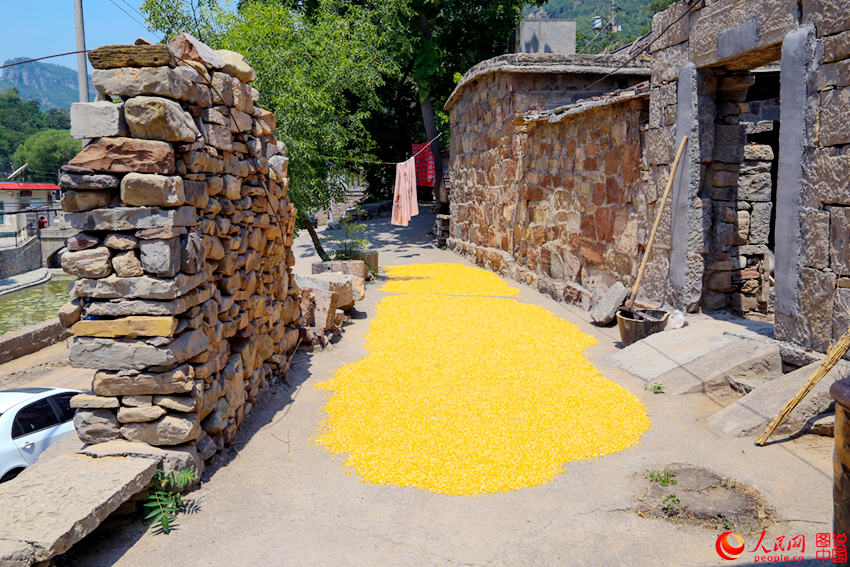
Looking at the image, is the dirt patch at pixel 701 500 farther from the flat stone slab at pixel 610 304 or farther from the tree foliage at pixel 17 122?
the tree foliage at pixel 17 122

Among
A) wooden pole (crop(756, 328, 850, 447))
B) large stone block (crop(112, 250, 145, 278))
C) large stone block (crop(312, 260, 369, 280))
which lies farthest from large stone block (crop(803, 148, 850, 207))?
large stone block (crop(312, 260, 369, 280))

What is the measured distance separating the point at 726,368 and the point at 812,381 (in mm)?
1198

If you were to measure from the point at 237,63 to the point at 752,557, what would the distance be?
5.01m

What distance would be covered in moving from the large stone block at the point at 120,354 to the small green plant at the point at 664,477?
10.4ft

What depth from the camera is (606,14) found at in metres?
78.0

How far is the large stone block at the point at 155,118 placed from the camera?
3.85 m

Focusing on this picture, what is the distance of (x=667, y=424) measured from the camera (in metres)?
5.09

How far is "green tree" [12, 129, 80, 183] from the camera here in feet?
173

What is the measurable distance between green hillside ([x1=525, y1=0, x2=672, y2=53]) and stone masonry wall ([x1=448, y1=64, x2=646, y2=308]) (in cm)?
1837

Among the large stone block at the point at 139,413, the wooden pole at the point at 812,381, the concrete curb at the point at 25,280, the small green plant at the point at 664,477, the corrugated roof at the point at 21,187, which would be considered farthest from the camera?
the corrugated roof at the point at 21,187

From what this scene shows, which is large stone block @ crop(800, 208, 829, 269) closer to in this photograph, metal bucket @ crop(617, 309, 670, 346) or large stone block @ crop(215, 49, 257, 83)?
metal bucket @ crop(617, 309, 670, 346)

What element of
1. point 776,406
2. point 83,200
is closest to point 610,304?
point 776,406

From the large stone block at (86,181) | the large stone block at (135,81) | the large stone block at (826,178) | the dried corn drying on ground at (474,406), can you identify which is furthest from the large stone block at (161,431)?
the large stone block at (826,178)

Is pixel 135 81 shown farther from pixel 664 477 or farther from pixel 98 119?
pixel 664 477
